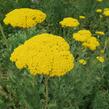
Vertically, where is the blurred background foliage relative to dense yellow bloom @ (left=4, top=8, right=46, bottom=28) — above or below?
below

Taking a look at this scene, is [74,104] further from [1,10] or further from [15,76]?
[1,10]

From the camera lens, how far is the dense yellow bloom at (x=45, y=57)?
2.70m

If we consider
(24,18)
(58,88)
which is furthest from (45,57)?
(58,88)

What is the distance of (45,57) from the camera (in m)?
2.74

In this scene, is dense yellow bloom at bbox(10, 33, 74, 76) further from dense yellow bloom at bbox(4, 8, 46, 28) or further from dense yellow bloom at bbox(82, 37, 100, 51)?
dense yellow bloom at bbox(82, 37, 100, 51)

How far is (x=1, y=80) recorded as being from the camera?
4305mm

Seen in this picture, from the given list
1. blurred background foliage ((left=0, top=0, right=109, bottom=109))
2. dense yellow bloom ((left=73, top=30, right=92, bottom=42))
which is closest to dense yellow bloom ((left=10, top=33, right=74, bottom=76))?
blurred background foliage ((left=0, top=0, right=109, bottom=109))

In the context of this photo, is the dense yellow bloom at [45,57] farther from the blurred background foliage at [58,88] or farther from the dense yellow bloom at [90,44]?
the dense yellow bloom at [90,44]

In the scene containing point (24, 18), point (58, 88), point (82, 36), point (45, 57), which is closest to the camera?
point (45, 57)

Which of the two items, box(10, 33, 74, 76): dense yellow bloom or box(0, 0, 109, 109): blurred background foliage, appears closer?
box(10, 33, 74, 76): dense yellow bloom

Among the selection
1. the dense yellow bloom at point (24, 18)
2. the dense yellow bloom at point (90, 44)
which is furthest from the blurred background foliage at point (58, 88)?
the dense yellow bloom at point (24, 18)

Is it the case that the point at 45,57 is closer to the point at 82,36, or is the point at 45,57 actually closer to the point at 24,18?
the point at 24,18

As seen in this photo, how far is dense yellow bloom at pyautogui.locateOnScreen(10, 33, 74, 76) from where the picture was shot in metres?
2.70

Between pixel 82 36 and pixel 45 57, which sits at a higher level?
pixel 45 57
